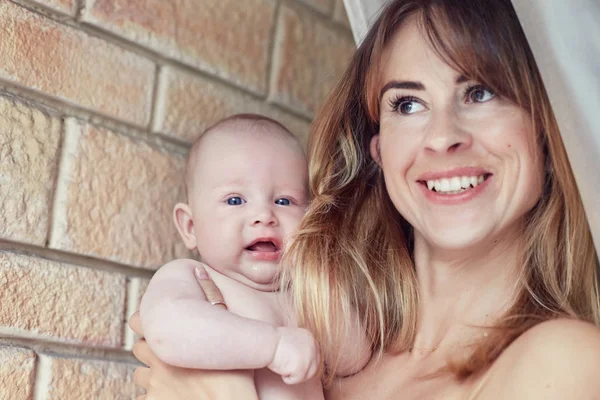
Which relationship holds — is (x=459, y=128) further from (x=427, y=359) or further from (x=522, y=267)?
(x=427, y=359)

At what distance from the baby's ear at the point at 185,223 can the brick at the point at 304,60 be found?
1.71 feet

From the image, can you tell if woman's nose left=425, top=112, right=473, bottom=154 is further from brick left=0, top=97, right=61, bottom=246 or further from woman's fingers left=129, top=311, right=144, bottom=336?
brick left=0, top=97, right=61, bottom=246

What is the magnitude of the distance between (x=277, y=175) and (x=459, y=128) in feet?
1.19

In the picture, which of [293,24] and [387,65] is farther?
[293,24]

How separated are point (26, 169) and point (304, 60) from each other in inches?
34.7

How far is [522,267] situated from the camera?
1620mm

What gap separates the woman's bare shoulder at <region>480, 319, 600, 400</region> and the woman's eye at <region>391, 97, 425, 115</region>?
1.60 ft

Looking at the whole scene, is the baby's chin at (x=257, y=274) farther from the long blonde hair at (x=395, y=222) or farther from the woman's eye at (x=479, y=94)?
the woman's eye at (x=479, y=94)

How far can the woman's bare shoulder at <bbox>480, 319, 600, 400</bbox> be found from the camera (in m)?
1.28

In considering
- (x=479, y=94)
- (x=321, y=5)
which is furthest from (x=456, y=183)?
(x=321, y=5)

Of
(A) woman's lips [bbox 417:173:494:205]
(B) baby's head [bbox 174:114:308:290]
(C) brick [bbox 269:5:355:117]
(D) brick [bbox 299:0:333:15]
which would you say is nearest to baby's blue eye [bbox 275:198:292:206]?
(B) baby's head [bbox 174:114:308:290]

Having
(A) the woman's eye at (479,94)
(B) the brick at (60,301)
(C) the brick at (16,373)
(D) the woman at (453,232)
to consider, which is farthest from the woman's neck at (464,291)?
(C) the brick at (16,373)

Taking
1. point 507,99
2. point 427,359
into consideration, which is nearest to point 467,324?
point 427,359

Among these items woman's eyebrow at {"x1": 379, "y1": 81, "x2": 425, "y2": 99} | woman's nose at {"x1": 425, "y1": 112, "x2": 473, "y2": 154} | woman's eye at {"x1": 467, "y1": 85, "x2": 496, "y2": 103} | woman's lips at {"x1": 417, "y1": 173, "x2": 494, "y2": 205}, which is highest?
woman's eyebrow at {"x1": 379, "y1": 81, "x2": 425, "y2": 99}
